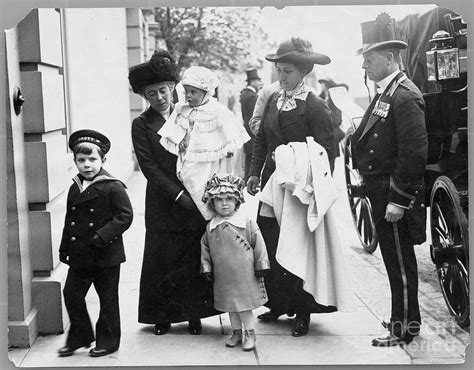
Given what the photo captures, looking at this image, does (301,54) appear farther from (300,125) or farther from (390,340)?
→ (390,340)

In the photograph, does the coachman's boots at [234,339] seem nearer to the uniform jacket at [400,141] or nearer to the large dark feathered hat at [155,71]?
the uniform jacket at [400,141]

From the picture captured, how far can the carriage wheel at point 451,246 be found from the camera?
462cm

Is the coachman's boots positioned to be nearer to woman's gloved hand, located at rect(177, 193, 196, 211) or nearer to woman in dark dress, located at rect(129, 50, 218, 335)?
woman in dark dress, located at rect(129, 50, 218, 335)

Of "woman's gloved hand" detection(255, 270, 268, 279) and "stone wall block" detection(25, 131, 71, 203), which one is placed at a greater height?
"stone wall block" detection(25, 131, 71, 203)

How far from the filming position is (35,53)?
4.48 metres

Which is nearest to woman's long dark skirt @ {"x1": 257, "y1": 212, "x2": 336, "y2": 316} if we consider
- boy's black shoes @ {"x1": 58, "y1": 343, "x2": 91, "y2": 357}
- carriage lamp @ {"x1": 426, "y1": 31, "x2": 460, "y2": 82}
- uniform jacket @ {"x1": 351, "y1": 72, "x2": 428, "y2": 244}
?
uniform jacket @ {"x1": 351, "y1": 72, "x2": 428, "y2": 244}

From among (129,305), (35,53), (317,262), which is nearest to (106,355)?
(129,305)

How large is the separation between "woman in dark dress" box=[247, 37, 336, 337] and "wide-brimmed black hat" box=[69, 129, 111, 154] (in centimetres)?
84

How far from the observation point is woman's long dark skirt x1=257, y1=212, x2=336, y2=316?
4.70m

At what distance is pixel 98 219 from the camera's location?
14.5 ft

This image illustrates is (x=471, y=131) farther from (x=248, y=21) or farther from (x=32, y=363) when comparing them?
(x=32, y=363)

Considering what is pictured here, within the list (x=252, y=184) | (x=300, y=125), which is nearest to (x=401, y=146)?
(x=300, y=125)

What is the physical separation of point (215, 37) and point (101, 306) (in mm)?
1583

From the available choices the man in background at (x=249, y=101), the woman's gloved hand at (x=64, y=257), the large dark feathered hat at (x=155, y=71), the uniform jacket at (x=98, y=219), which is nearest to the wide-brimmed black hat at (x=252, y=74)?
the man in background at (x=249, y=101)
